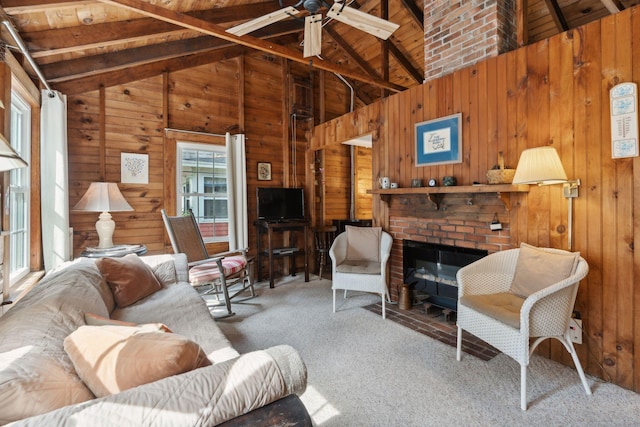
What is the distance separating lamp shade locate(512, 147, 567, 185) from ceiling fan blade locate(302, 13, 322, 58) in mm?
1796

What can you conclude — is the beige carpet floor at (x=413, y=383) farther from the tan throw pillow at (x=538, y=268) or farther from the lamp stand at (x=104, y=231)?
the lamp stand at (x=104, y=231)

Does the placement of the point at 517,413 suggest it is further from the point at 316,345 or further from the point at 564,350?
the point at 316,345

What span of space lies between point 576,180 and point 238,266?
3092mm

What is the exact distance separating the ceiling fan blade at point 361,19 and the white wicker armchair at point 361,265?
6.57 feet

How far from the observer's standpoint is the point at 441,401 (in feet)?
6.09

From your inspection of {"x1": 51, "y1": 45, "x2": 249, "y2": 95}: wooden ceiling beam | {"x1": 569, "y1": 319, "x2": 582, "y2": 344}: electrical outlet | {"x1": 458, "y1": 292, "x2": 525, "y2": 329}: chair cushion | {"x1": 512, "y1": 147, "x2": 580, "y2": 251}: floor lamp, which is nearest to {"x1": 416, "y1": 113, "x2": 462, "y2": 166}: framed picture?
{"x1": 512, "y1": 147, "x2": 580, "y2": 251}: floor lamp

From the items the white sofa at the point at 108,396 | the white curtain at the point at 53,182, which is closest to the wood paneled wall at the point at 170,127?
the white curtain at the point at 53,182

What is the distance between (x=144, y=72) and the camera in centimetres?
396

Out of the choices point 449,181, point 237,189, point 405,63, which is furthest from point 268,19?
point 405,63

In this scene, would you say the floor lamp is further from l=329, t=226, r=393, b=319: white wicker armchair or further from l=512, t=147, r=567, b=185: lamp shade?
l=329, t=226, r=393, b=319: white wicker armchair

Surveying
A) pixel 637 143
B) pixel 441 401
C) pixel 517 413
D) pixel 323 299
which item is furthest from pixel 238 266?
pixel 637 143

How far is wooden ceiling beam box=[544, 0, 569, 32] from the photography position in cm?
329

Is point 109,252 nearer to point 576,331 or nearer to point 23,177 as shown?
point 23,177

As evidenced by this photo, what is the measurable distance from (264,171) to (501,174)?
133 inches
